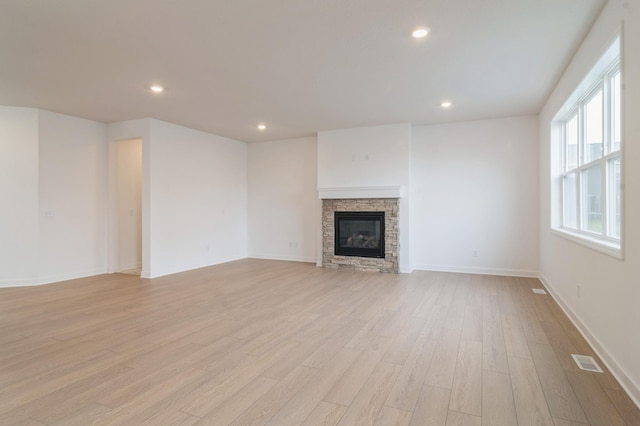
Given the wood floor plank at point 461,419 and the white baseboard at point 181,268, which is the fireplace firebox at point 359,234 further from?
the wood floor plank at point 461,419

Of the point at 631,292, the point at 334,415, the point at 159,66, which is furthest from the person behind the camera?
the point at 159,66

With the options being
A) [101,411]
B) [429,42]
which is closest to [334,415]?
[101,411]

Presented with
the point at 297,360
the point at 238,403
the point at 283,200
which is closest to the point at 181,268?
the point at 283,200

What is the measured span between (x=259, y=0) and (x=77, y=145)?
4.97 m

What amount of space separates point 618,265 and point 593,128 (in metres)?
1.61

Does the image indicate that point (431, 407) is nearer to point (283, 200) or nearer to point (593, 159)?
point (593, 159)

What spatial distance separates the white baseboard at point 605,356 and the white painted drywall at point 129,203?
6947 millimetres

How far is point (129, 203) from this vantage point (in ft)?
21.8

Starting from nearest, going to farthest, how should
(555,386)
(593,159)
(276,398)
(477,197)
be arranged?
1. (276,398)
2. (555,386)
3. (593,159)
4. (477,197)

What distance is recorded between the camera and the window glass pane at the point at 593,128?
309cm

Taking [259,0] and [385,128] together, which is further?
[385,128]

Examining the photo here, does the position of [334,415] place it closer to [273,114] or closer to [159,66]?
[159,66]

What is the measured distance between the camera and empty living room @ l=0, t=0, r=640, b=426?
7.22 feet

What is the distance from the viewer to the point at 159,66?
3.58 m
